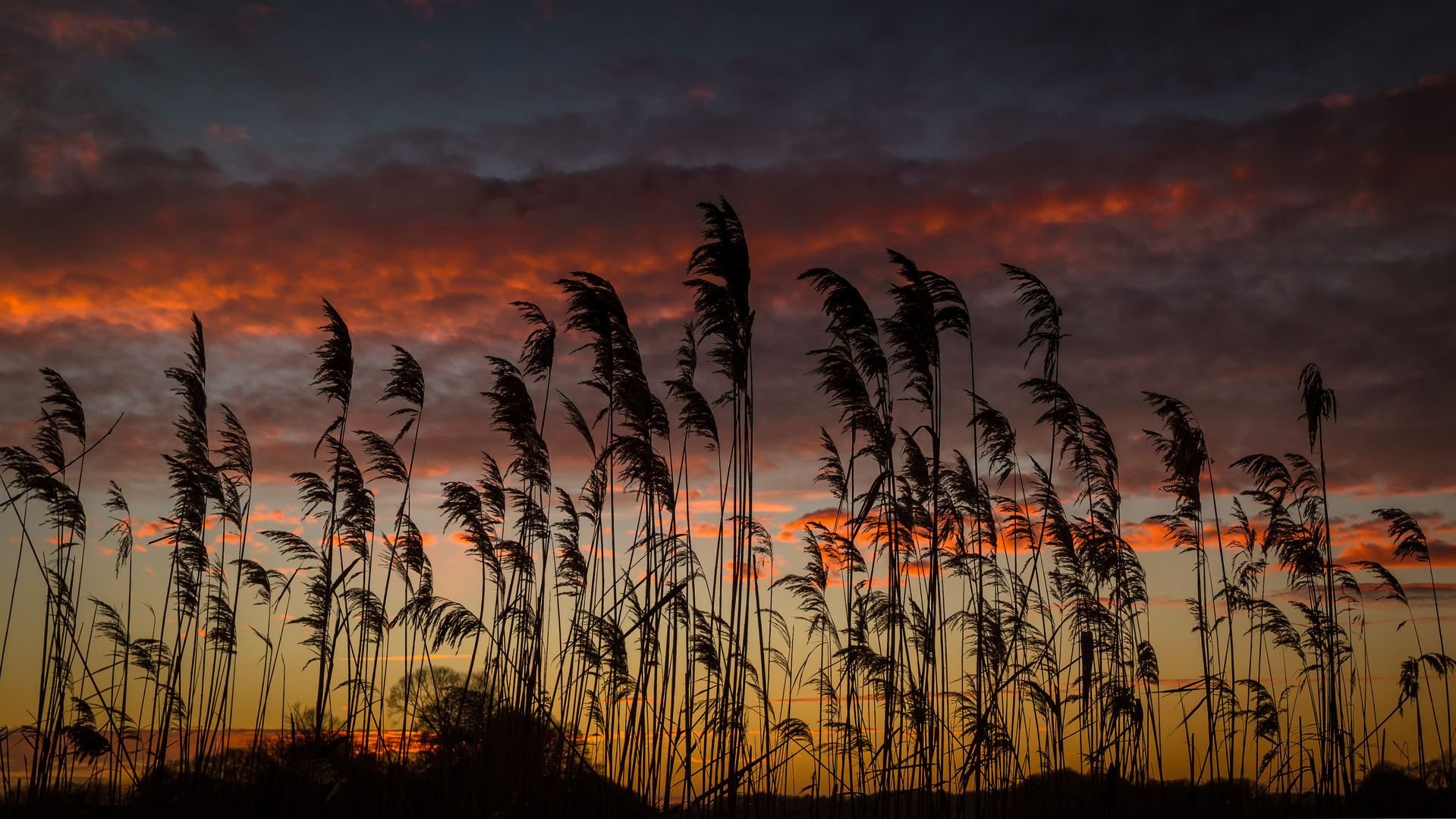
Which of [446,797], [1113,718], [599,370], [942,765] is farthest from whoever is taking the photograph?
[1113,718]

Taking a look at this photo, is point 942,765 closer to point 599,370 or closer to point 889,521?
point 889,521

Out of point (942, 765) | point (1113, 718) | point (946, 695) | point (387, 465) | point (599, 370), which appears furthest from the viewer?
point (387, 465)

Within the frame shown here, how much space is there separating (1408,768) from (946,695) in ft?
20.0

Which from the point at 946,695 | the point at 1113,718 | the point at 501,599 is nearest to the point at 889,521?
the point at 946,695

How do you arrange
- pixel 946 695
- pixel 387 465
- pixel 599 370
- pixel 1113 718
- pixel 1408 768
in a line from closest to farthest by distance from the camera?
1. pixel 599 370
2. pixel 1113 718
3. pixel 946 695
4. pixel 387 465
5. pixel 1408 768

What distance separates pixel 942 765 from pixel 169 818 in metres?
6.08

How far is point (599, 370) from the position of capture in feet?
21.7

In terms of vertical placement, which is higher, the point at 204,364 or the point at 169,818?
the point at 204,364

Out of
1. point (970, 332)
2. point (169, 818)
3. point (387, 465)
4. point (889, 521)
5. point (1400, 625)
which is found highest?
point (970, 332)

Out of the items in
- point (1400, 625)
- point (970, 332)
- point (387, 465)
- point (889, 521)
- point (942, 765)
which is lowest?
point (942, 765)

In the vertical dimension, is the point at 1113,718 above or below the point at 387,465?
below

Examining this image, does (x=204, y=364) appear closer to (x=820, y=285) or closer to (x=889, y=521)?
(x=820, y=285)

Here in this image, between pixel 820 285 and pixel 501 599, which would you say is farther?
pixel 501 599

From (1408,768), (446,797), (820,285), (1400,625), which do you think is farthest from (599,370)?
(1400,625)
